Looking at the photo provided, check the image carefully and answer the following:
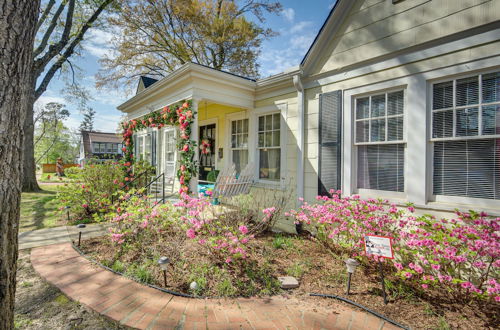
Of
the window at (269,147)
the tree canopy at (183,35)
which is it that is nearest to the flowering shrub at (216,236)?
the window at (269,147)

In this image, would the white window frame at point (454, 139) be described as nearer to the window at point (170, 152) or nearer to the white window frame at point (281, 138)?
the white window frame at point (281, 138)

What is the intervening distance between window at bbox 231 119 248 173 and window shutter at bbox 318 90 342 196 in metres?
2.43

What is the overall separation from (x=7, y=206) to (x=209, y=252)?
7.33 feet

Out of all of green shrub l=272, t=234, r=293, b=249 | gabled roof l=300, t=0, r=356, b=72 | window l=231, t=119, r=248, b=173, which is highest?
gabled roof l=300, t=0, r=356, b=72

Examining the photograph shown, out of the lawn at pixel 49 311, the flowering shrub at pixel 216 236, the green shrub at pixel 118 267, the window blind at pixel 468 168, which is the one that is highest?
the window blind at pixel 468 168

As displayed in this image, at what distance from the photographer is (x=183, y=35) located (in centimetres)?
1319

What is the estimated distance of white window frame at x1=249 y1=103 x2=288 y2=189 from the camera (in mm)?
5371

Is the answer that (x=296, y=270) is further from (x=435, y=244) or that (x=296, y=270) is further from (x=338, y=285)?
(x=435, y=244)

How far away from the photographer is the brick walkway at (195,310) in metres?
2.12

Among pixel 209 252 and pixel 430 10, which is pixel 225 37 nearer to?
pixel 430 10

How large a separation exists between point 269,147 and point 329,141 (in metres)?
1.73

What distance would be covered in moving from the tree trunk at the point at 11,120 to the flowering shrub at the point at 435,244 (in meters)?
3.27

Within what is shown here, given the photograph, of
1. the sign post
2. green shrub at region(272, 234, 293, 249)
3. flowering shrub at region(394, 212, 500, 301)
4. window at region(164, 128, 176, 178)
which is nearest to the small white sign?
the sign post

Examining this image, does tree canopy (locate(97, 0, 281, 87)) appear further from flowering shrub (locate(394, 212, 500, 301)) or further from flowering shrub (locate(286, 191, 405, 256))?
flowering shrub (locate(394, 212, 500, 301))
